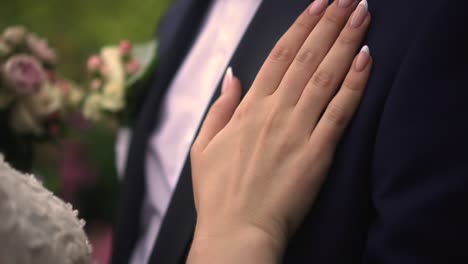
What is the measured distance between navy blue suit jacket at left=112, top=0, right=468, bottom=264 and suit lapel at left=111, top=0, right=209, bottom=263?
399 millimetres

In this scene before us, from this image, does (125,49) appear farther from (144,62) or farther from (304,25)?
(304,25)

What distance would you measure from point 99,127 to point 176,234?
1.10m

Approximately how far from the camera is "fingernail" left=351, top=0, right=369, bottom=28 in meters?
0.68

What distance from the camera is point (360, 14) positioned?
677 mm

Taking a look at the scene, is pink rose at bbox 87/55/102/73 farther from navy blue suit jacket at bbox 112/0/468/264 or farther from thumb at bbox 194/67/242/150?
navy blue suit jacket at bbox 112/0/468/264

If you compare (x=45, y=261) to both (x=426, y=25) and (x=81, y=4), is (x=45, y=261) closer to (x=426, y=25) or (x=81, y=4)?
(x=426, y=25)

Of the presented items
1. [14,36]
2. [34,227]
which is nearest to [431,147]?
[34,227]

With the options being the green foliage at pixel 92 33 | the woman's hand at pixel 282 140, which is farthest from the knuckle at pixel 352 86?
the green foliage at pixel 92 33

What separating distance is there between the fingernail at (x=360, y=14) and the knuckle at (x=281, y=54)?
90mm

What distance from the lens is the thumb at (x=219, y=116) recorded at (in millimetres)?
773

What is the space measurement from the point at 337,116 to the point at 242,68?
17 cm

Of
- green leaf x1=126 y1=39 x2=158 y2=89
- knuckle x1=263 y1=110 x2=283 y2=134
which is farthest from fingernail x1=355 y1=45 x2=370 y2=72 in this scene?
green leaf x1=126 y1=39 x2=158 y2=89

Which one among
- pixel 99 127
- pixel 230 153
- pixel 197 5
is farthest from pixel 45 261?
pixel 99 127

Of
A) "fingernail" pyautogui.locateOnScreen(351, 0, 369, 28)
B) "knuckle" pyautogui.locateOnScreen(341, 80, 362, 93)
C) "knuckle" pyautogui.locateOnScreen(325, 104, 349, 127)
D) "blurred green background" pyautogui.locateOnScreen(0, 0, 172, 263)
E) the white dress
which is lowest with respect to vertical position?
"blurred green background" pyautogui.locateOnScreen(0, 0, 172, 263)
